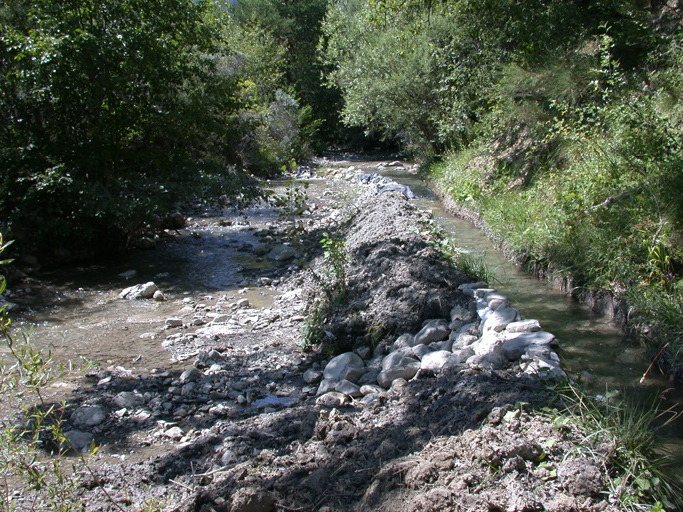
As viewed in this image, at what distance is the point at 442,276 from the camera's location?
20.4ft

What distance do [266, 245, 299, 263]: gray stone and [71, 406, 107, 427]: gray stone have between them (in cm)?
536

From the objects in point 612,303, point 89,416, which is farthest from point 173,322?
point 612,303

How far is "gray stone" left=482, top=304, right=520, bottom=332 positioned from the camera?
16.2ft

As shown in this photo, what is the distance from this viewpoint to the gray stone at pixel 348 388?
14.6 feet

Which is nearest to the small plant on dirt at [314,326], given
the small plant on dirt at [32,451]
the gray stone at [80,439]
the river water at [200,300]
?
the river water at [200,300]

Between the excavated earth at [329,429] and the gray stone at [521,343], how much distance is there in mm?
338

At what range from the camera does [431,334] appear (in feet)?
17.1

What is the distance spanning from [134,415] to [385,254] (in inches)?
146

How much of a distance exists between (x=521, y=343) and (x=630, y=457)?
5.66 feet

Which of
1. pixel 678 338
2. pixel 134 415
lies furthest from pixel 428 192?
pixel 134 415

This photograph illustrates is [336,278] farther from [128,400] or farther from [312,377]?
[128,400]

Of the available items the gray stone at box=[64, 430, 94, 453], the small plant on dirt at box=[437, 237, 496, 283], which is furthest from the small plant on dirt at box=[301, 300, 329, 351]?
the gray stone at box=[64, 430, 94, 453]

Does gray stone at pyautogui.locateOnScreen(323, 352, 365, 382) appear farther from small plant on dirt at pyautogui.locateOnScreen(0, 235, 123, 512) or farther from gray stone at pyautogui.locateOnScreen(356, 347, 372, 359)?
small plant on dirt at pyautogui.locateOnScreen(0, 235, 123, 512)

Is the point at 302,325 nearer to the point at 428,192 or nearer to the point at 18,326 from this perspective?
the point at 18,326
